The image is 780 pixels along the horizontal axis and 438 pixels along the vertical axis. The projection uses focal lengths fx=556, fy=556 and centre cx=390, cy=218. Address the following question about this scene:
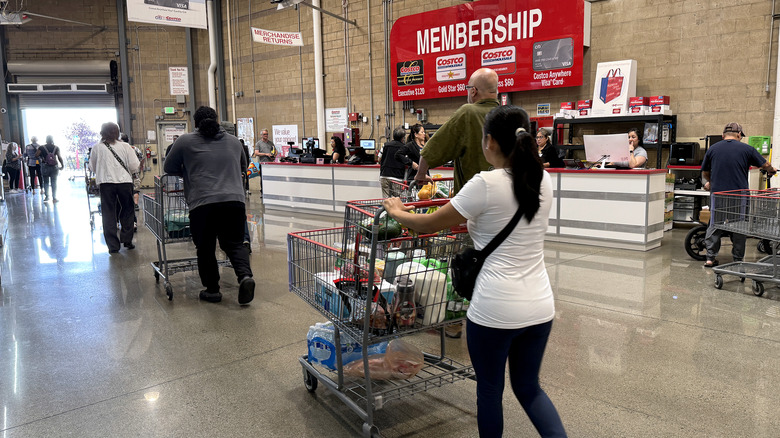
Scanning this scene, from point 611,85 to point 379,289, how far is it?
7521mm

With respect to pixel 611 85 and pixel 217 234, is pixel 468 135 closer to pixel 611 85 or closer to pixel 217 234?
pixel 217 234

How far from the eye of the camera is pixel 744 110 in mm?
7863

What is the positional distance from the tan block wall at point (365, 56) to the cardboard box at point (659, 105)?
314mm

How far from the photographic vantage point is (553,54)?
9.27 m

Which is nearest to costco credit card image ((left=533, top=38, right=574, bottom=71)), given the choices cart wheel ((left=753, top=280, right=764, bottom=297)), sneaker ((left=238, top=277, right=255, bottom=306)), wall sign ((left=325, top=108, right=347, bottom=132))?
wall sign ((left=325, top=108, right=347, bottom=132))

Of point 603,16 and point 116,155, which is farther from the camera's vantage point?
point 603,16

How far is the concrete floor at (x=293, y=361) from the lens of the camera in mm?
2650

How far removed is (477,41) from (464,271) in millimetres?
8977

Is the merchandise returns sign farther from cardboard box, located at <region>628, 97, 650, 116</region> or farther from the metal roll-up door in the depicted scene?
the metal roll-up door

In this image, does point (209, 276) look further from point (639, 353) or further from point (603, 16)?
point (603, 16)

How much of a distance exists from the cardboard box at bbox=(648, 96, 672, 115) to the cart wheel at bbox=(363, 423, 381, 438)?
7475mm

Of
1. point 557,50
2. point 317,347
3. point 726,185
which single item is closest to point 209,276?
point 317,347

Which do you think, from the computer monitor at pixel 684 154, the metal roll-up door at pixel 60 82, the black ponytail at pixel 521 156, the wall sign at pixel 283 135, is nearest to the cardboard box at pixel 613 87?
the computer monitor at pixel 684 154

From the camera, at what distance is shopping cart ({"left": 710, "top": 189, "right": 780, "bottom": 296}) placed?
4.64m
